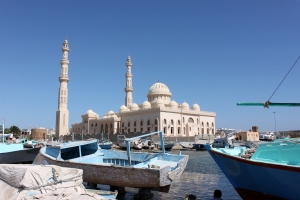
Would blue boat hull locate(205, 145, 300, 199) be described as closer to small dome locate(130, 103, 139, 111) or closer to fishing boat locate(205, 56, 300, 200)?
fishing boat locate(205, 56, 300, 200)

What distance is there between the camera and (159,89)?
58906 mm

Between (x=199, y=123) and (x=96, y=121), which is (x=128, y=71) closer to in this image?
(x=96, y=121)

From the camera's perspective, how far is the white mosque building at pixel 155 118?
49.4 meters

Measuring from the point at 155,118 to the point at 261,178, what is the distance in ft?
136

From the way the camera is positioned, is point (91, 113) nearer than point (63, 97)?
No

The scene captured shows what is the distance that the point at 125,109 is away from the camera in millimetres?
57844

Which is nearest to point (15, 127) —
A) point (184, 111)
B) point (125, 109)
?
point (125, 109)

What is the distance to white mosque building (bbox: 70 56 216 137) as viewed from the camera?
49406 millimetres

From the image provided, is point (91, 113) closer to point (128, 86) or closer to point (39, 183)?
point (128, 86)

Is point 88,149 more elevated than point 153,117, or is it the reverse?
point 153,117

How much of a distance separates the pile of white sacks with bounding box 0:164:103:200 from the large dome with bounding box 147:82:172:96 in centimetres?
5148

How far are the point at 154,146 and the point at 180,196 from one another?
86.1ft

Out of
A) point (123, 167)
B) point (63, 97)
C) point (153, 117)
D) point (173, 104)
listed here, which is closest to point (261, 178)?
point (123, 167)

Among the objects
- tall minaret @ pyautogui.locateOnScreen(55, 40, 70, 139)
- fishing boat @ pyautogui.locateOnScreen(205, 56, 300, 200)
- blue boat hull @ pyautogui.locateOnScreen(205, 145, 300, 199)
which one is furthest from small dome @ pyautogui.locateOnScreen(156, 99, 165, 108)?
blue boat hull @ pyautogui.locateOnScreen(205, 145, 300, 199)
